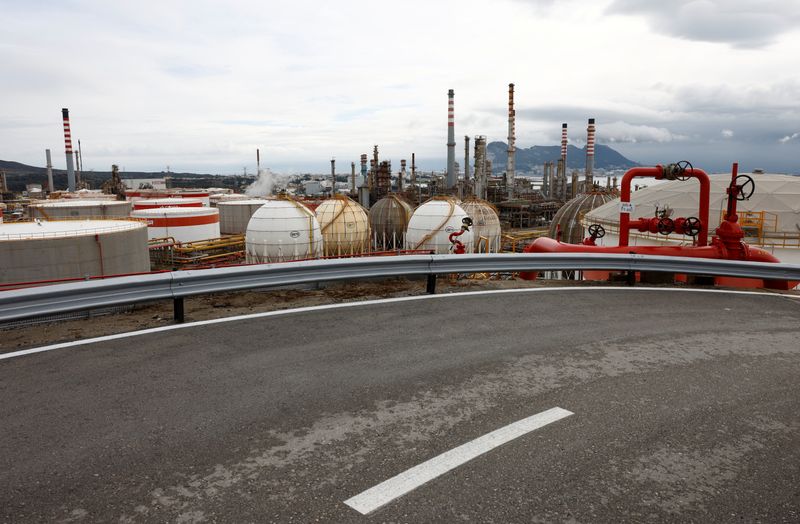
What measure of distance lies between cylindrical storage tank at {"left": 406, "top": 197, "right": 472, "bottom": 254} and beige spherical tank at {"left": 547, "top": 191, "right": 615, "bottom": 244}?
9.72 m

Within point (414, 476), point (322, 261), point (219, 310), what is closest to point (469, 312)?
point (322, 261)

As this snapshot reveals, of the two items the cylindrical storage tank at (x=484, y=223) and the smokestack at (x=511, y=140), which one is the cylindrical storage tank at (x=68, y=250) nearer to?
the cylindrical storage tank at (x=484, y=223)

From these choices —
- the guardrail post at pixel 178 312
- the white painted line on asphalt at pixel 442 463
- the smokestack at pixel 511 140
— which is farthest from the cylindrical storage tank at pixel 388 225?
the white painted line on asphalt at pixel 442 463

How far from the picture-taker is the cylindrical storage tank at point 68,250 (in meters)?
16.5

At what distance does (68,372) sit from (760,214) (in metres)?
19.6

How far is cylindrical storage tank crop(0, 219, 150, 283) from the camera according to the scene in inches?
651

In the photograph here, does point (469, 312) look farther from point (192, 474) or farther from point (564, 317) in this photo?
point (192, 474)

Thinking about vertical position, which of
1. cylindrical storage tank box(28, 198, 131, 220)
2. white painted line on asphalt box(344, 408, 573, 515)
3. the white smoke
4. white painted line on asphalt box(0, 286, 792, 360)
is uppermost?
the white smoke

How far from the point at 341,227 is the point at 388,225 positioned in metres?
7.95

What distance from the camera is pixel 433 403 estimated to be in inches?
179

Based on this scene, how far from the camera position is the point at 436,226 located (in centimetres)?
2630

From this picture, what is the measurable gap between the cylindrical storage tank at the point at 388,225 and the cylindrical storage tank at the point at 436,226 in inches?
355

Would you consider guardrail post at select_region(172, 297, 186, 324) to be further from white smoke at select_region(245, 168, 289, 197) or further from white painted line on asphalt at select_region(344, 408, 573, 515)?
white smoke at select_region(245, 168, 289, 197)

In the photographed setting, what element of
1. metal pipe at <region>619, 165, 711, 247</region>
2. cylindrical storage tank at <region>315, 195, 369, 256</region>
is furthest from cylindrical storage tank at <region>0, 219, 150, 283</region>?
metal pipe at <region>619, 165, 711, 247</region>
